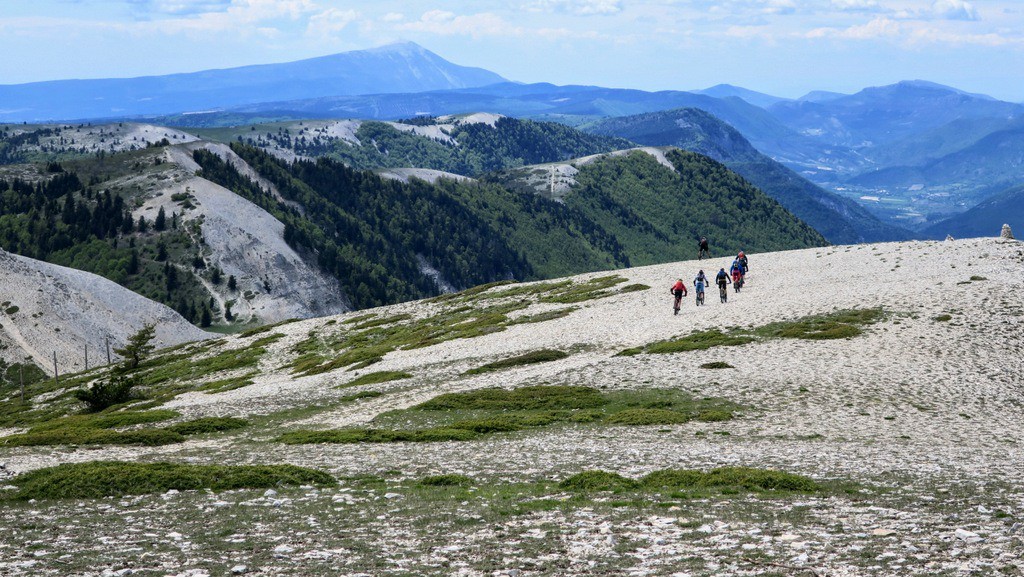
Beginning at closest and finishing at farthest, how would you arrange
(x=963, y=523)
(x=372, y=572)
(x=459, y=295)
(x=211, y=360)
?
(x=372, y=572), (x=963, y=523), (x=211, y=360), (x=459, y=295)

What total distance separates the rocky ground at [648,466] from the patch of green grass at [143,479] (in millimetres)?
804

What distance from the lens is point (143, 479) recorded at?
25.2 m

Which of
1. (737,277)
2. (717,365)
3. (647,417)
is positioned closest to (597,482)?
(647,417)

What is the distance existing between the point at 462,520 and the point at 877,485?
11472 mm

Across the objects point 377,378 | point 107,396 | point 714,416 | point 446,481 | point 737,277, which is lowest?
point 107,396

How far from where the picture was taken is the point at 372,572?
16.3 metres

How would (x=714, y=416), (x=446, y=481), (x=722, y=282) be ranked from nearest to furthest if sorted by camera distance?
(x=446, y=481) < (x=714, y=416) < (x=722, y=282)

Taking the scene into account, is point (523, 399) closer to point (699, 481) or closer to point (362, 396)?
point (362, 396)

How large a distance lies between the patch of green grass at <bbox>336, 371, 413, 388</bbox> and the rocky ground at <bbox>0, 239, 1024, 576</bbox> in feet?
4.25

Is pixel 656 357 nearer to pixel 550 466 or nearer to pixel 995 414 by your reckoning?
pixel 995 414

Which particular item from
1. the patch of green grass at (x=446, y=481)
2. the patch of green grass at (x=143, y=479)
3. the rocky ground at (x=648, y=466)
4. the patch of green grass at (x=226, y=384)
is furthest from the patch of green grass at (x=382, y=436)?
the patch of green grass at (x=226, y=384)

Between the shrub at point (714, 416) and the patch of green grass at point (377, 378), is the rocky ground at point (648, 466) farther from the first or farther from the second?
the patch of green grass at point (377, 378)

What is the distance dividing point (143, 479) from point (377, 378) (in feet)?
97.9

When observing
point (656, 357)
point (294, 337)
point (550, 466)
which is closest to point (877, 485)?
point (550, 466)
